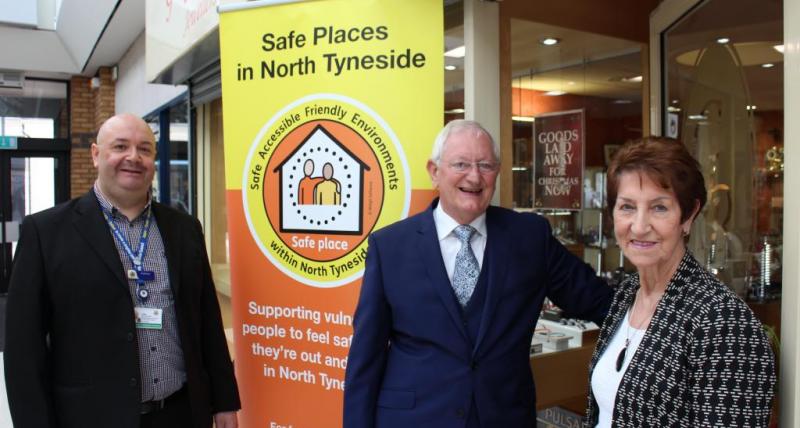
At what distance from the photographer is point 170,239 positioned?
87.7 inches

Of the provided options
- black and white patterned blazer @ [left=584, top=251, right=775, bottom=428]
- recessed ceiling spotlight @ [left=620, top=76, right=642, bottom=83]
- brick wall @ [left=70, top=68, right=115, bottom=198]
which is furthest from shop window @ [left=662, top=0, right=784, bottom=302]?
brick wall @ [left=70, top=68, right=115, bottom=198]

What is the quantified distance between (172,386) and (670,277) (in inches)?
64.4

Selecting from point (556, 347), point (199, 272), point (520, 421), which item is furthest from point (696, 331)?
point (199, 272)

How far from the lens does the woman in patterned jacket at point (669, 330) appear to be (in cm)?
117

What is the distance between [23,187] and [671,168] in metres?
10.9

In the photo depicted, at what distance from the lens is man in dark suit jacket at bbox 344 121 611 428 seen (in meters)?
1.66

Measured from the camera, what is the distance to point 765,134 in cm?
287

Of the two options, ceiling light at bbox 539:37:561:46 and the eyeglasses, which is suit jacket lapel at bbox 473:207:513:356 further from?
ceiling light at bbox 539:37:561:46

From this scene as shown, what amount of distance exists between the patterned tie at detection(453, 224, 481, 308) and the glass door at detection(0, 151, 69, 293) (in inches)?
387

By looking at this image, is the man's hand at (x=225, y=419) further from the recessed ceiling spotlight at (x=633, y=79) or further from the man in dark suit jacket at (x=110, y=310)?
the recessed ceiling spotlight at (x=633, y=79)

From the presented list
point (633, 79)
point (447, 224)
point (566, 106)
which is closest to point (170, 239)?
point (447, 224)

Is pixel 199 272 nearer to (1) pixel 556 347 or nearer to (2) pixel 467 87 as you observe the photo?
(2) pixel 467 87

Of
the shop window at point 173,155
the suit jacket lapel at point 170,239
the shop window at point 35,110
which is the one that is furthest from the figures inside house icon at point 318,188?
the shop window at point 35,110

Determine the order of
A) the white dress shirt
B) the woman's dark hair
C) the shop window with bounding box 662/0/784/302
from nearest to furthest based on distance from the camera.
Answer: the woman's dark hair → the white dress shirt → the shop window with bounding box 662/0/784/302
